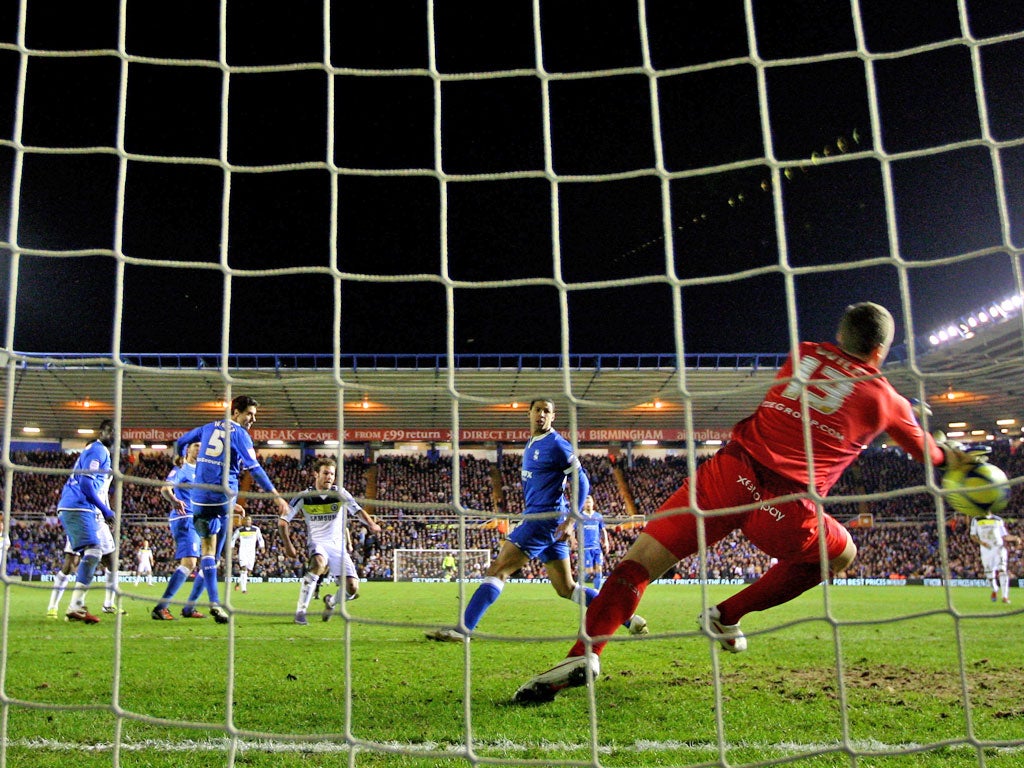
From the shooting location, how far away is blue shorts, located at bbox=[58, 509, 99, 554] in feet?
24.2

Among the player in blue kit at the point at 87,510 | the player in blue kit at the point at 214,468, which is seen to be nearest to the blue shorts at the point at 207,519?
the player in blue kit at the point at 214,468

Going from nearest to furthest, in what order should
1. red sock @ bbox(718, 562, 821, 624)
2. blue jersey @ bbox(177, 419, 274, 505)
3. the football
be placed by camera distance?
1. the football
2. red sock @ bbox(718, 562, 821, 624)
3. blue jersey @ bbox(177, 419, 274, 505)

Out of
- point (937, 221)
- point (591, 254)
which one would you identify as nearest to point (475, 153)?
point (591, 254)

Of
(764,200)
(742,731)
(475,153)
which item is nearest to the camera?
(742,731)

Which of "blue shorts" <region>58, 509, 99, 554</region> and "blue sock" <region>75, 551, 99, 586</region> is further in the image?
"blue sock" <region>75, 551, 99, 586</region>

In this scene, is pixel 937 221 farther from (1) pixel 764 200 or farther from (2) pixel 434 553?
(2) pixel 434 553

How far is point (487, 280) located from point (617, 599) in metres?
21.3

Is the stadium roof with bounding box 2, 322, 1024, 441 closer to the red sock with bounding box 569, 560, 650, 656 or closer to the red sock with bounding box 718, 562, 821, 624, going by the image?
the red sock with bounding box 718, 562, 821, 624

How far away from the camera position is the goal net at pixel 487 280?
11.2 ft

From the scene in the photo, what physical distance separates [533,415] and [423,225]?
728 inches

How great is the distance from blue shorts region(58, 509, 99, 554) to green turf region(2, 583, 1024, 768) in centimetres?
76

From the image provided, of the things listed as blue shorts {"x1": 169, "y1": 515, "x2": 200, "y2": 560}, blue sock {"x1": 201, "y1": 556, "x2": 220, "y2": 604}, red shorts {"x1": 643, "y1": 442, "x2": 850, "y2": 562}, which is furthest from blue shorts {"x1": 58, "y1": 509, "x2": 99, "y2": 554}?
red shorts {"x1": 643, "y1": 442, "x2": 850, "y2": 562}

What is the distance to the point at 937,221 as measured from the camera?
86.3 ft

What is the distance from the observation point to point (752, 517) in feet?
11.9
